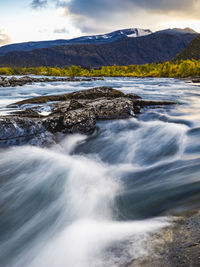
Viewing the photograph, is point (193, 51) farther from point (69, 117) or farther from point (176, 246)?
point (176, 246)

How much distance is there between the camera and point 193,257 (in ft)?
5.90

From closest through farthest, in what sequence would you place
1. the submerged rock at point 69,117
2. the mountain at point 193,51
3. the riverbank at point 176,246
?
1. the riverbank at point 176,246
2. the submerged rock at point 69,117
3. the mountain at point 193,51

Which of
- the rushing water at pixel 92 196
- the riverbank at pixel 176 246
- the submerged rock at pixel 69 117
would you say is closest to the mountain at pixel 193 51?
the submerged rock at pixel 69 117

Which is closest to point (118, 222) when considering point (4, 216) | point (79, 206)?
point (79, 206)

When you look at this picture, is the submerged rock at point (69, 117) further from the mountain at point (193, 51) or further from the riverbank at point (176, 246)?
the mountain at point (193, 51)

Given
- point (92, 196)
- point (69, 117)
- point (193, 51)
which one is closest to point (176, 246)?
point (92, 196)

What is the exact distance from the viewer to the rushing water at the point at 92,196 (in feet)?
7.79

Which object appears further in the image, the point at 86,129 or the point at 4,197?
the point at 86,129

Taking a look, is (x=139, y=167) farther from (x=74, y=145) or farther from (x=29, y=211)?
(x=29, y=211)

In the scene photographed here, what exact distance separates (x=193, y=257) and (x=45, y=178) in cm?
312

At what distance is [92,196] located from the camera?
11.6 ft

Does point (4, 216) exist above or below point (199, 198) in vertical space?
below

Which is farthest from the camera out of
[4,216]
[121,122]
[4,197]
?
[121,122]

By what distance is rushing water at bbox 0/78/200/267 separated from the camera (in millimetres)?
2373
